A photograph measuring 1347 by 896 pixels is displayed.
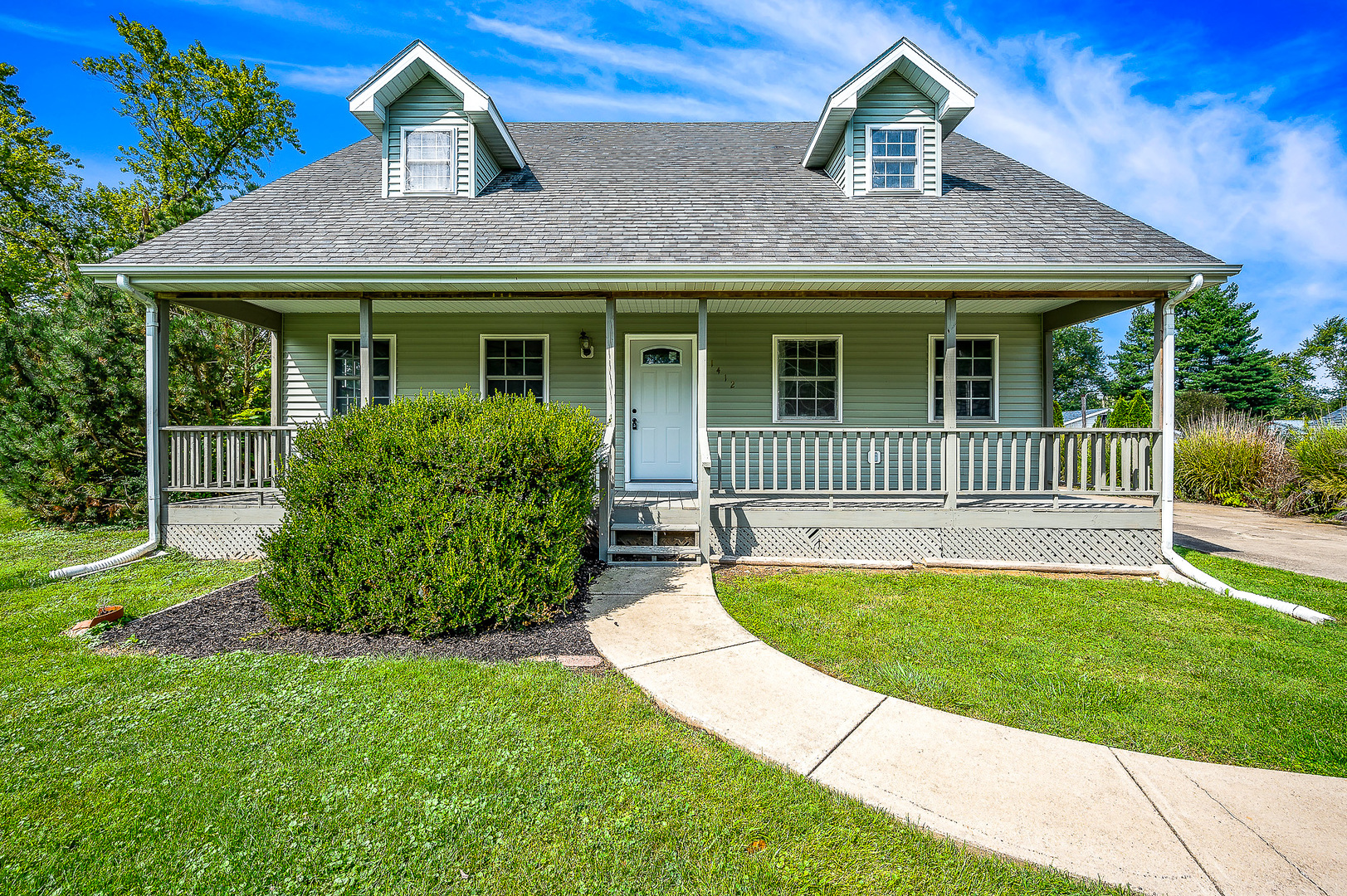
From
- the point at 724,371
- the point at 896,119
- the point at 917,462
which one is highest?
the point at 896,119

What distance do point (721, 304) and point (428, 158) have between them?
4.80 meters

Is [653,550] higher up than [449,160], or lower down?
lower down

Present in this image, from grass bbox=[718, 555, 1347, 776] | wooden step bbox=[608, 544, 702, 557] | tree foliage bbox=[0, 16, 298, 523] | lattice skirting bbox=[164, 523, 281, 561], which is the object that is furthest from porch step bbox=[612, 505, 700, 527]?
tree foliage bbox=[0, 16, 298, 523]

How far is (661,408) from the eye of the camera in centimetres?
841

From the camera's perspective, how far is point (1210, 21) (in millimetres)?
12641

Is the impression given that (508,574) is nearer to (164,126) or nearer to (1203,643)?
(1203,643)

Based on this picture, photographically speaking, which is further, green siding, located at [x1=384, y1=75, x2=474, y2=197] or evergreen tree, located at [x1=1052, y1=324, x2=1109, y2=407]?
evergreen tree, located at [x1=1052, y1=324, x2=1109, y2=407]

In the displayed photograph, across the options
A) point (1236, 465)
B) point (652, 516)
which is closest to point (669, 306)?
point (652, 516)

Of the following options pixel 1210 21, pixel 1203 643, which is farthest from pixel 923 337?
pixel 1210 21

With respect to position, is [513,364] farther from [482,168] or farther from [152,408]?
[152,408]

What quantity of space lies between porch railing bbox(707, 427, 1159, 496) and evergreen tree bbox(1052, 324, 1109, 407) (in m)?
50.8

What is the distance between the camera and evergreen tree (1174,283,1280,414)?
31.0m

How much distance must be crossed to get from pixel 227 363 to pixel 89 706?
8670 mm

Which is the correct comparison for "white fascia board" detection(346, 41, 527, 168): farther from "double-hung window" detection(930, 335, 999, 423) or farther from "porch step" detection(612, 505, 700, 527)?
"double-hung window" detection(930, 335, 999, 423)
